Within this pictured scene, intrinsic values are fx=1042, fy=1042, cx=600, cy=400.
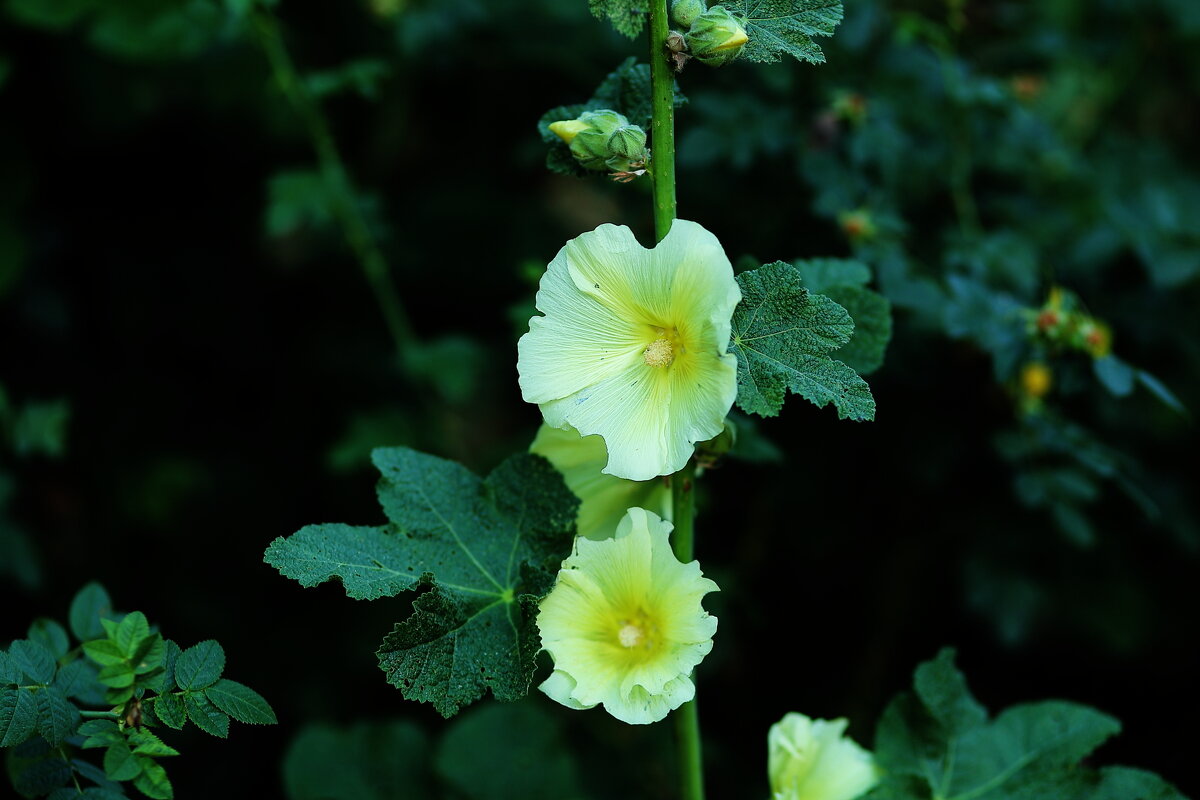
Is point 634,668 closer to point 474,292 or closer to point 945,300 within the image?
point 945,300

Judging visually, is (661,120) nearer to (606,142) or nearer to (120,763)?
(606,142)

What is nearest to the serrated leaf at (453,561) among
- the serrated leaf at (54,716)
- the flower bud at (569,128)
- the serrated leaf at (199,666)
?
the serrated leaf at (199,666)

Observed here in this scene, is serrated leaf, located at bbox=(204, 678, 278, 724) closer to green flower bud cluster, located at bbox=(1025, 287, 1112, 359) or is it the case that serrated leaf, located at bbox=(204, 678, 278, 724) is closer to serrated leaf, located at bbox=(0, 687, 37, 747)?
serrated leaf, located at bbox=(0, 687, 37, 747)

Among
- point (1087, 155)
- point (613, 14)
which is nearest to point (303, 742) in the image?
point (613, 14)

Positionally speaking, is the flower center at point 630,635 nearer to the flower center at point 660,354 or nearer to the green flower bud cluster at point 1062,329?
the flower center at point 660,354

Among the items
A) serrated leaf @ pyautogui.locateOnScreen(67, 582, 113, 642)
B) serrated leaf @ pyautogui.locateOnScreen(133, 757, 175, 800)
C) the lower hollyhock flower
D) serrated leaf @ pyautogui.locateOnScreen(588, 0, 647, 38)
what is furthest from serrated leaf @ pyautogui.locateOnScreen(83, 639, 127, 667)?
serrated leaf @ pyautogui.locateOnScreen(588, 0, 647, 38)

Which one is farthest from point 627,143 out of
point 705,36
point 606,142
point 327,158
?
point 327,158

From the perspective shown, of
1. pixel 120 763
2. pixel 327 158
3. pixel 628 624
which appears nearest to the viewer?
pixel 120 763
